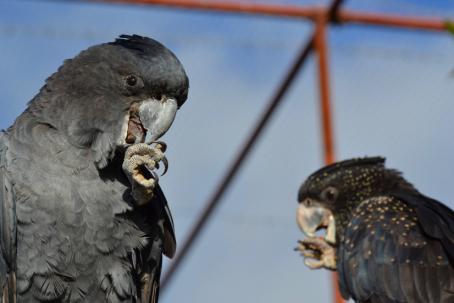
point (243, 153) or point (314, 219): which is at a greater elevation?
point (243, 153)

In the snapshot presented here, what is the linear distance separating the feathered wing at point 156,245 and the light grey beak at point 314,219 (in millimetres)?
2239

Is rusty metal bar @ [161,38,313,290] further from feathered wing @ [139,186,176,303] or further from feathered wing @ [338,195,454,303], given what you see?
feathered wing @ [139,186,176,303]

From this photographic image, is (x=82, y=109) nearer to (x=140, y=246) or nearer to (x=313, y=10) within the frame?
(x=140, y=246)

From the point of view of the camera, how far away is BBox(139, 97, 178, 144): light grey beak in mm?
4410

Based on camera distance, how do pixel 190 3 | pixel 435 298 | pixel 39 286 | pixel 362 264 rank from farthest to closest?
1. pixel 190 3
2. pixel 362 264
3. pixel 435 298
4. pixel 39 286

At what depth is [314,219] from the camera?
6.80 metres

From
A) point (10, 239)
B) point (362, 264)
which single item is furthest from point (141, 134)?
point (362, 264)

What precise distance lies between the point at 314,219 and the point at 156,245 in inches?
95.4

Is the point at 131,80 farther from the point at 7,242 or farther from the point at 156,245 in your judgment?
the point at 7,242

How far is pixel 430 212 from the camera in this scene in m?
5.75

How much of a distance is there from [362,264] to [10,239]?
7.81 feet

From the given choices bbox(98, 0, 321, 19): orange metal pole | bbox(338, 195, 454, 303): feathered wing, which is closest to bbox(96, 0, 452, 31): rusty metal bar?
bbox(98, 0, 321, 19): orange metal pole

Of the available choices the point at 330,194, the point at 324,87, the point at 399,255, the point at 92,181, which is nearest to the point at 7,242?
the point at 92,181

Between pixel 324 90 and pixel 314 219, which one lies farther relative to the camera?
pixel 324 90
